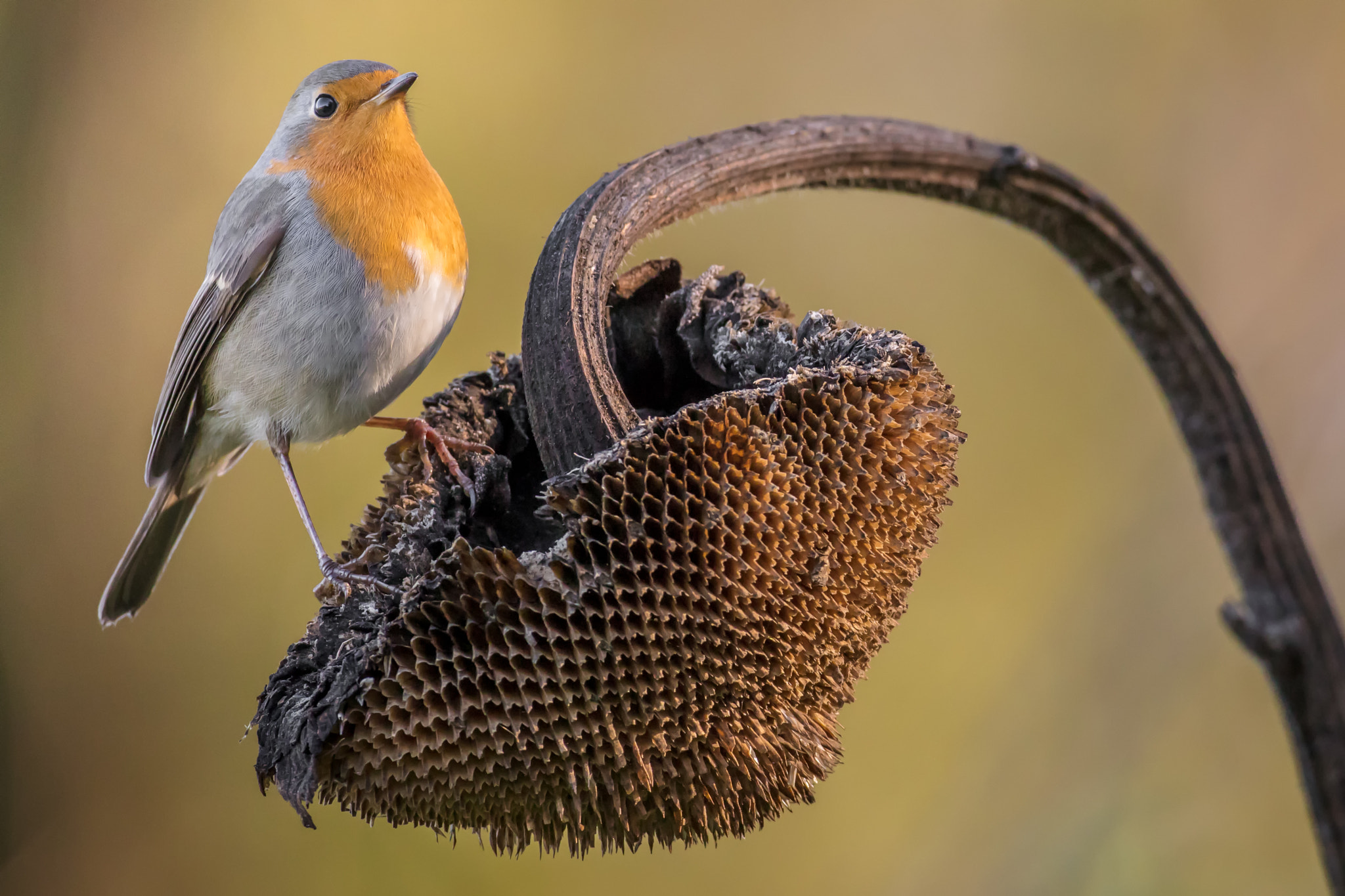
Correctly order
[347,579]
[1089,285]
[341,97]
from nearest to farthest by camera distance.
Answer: [347,579] < [1089,285] < [341,97]

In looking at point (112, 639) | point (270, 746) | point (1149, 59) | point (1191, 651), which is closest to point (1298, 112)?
point (1149, 59)

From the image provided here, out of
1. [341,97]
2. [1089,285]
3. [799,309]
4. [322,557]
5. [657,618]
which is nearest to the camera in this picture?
[657,618]

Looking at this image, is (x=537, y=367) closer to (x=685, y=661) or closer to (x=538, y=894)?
(x=685, y=661)

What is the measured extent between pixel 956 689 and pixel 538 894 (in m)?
1.77

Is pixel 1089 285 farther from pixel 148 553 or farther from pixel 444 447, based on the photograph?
pixel 148 553

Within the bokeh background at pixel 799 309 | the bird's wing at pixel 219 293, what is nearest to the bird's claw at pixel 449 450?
the bird's wing at pixel 219 293

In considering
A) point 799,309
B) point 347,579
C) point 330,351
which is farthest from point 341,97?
point 799,309

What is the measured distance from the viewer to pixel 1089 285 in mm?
1870

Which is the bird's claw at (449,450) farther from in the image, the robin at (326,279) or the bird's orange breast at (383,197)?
the bird's orange breast at (383,197)

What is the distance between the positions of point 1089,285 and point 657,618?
117 centimetres

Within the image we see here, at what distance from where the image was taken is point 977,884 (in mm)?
4016

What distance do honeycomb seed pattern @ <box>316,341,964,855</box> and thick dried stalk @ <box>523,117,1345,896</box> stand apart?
0.17m

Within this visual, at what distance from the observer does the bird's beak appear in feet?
6.84

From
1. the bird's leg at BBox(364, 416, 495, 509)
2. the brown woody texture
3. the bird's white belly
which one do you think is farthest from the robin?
the brown woody texture
